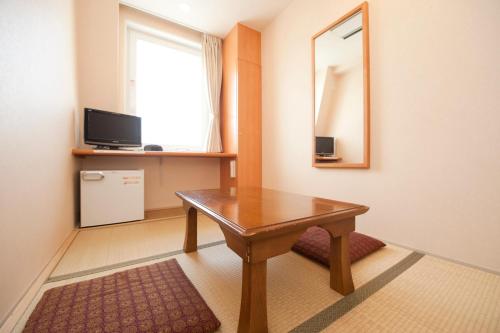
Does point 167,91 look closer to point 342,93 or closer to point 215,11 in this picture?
point 215,11

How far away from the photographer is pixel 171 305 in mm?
773

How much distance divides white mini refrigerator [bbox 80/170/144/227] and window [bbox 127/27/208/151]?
77 cm

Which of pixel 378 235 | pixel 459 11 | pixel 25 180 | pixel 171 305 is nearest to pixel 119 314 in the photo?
pixel 171 305

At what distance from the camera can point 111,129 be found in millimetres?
2098

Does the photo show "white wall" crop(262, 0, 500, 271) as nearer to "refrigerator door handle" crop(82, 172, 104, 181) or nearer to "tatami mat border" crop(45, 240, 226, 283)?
"tatami mat border" crop(45, 240, 226, 283)

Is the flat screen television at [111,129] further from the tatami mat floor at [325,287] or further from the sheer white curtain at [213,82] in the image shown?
the tatami mat floor at [325,287]

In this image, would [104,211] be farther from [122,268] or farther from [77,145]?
[122,268]

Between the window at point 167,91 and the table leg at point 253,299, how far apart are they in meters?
2.46

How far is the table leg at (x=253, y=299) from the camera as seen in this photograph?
0.61 meters

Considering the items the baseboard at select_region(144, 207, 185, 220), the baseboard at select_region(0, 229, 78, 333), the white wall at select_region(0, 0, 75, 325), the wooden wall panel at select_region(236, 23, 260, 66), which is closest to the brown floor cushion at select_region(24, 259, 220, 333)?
the baseboard at select_region(0, 229, 78, 333)

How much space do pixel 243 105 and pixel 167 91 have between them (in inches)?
42.1

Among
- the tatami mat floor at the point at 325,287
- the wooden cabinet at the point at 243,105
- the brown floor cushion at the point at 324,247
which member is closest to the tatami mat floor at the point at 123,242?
the tatami mat floor at the point at 325,287

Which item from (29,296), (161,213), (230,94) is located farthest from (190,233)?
(230,94)

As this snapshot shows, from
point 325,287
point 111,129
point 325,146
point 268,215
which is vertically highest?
point 111,129
